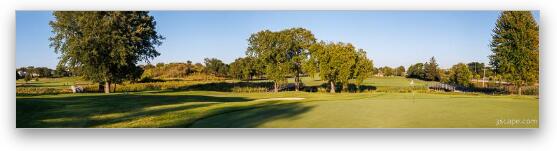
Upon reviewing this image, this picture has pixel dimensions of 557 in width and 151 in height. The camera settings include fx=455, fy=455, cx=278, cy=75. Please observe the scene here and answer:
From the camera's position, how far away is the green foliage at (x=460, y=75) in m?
7.97

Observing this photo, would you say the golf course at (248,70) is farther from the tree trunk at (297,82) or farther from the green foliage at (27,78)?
the tree trunk at (297,82)

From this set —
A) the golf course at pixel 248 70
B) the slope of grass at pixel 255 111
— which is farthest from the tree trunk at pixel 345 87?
the slope of grass at pixel 255 111

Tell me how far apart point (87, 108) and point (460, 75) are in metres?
6.49

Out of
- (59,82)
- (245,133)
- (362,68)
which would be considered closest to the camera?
(245,133)

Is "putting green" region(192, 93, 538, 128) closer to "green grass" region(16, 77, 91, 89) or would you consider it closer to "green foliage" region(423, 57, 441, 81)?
"green foliage" region(423, 57, 441, 81)

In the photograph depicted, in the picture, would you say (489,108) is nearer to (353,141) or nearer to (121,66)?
(353,141)

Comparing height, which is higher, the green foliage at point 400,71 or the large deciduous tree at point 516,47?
the large deciduous tree at point 516,47

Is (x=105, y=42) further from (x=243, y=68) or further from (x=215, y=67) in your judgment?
(x=243, y=68)

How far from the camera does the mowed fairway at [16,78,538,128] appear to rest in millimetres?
7328

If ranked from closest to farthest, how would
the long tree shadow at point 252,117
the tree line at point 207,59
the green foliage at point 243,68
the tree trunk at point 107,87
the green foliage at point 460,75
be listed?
the long tree shadow at point 252,117 < the tree line at point 207,59 < the green foliage at point 460,75 < the tree trunk at point 107,87 < the green foliage at point 243,68

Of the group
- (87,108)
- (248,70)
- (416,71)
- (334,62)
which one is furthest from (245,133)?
(416,71)

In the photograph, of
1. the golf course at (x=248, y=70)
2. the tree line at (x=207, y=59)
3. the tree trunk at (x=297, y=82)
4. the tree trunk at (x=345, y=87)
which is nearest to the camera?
the golf course at (x=248, y=70)

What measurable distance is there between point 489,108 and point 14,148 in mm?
7988

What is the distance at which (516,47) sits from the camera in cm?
802
